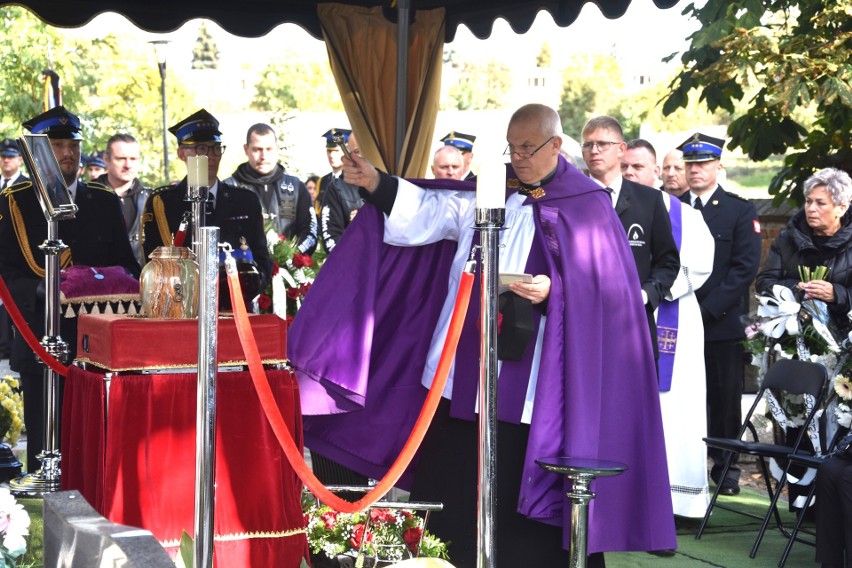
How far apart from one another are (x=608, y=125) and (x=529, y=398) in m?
2.31

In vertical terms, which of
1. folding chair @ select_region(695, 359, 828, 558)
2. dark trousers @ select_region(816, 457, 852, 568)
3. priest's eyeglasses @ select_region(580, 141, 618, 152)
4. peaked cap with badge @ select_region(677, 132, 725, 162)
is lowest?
dark trousers @ select_region(816, 457, 852, 568)

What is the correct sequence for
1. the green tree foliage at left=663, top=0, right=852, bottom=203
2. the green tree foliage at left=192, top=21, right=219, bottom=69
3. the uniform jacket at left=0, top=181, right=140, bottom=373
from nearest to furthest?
the uniform jacket at left=0, top=181, right=140, bottom=373 < the green tree foliage at left=663, top=0, right=852, bottom=203 < the green tree foliage at left=192, top=21, right=219, bottom=69

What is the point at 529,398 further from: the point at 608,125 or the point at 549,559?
the point at 608,125

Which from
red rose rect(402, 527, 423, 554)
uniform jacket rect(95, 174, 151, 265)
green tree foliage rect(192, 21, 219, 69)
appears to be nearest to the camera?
red rose rect(402, 527, 423, 554)

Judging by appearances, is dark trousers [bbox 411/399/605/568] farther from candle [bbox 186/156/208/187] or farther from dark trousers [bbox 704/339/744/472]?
dark trousers [bbox 704/339/744/472]

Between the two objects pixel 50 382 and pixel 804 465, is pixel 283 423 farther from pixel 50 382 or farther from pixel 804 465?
pixel 804 465

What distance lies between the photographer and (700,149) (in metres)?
8.41

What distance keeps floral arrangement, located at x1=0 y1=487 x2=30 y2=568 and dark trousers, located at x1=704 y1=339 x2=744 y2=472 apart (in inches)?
233

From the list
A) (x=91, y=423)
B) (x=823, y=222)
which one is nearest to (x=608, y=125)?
(x=823, y=222)

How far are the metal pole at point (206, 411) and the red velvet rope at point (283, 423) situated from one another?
0.19 m

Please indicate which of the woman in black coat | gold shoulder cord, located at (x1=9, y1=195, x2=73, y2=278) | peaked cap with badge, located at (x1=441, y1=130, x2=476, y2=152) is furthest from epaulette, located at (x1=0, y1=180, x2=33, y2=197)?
peaked cap with badge, located at (x1=441, y1=130, x2=476, y2=152)

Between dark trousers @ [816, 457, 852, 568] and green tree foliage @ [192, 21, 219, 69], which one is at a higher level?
green tree foliage @ [192, 21, 219, 69]

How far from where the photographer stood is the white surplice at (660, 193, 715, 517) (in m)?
7.19

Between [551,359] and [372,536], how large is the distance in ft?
3.29
